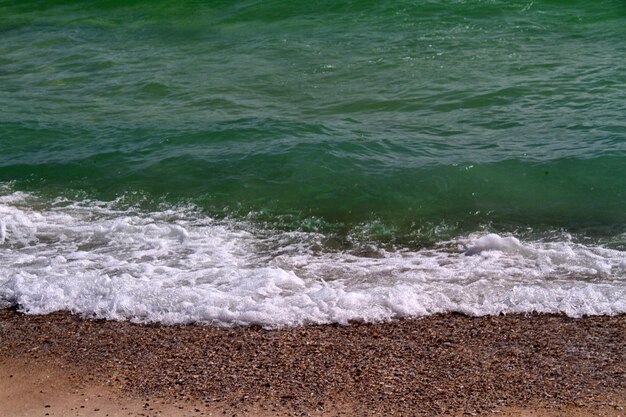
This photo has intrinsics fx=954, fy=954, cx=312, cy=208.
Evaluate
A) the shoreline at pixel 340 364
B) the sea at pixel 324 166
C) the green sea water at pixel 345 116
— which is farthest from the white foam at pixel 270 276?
the green sea water at pixel 345 116

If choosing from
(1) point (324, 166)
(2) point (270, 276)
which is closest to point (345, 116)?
(1) point (324, 166)

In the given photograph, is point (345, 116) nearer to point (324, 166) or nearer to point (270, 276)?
point (324, 166)

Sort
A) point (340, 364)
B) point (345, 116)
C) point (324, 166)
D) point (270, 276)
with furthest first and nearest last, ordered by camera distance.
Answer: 1. point (345, 116)
2. point (324, 166)
3. point (270, 276)
4. point (340, 364)

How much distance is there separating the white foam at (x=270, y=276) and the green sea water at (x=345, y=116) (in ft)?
2.04

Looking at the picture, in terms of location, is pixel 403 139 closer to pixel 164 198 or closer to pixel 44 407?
pixel 164 198

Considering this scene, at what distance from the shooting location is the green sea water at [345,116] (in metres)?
9.53

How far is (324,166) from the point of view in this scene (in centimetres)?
1038

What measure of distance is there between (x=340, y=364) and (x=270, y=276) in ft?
5.06

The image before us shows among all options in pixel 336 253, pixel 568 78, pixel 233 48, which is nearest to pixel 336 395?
pixel 336 253

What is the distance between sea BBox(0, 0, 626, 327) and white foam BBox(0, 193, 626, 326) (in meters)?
0.02

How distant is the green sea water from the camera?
31.3ft

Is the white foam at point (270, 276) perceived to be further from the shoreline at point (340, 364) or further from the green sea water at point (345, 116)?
the green sea water at point (345, 116)

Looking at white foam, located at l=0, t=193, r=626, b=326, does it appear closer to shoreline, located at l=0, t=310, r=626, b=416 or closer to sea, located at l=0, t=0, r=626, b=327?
sea, located at l=0, t=0, r=626, b=327

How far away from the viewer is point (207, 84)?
13453 millimetres
